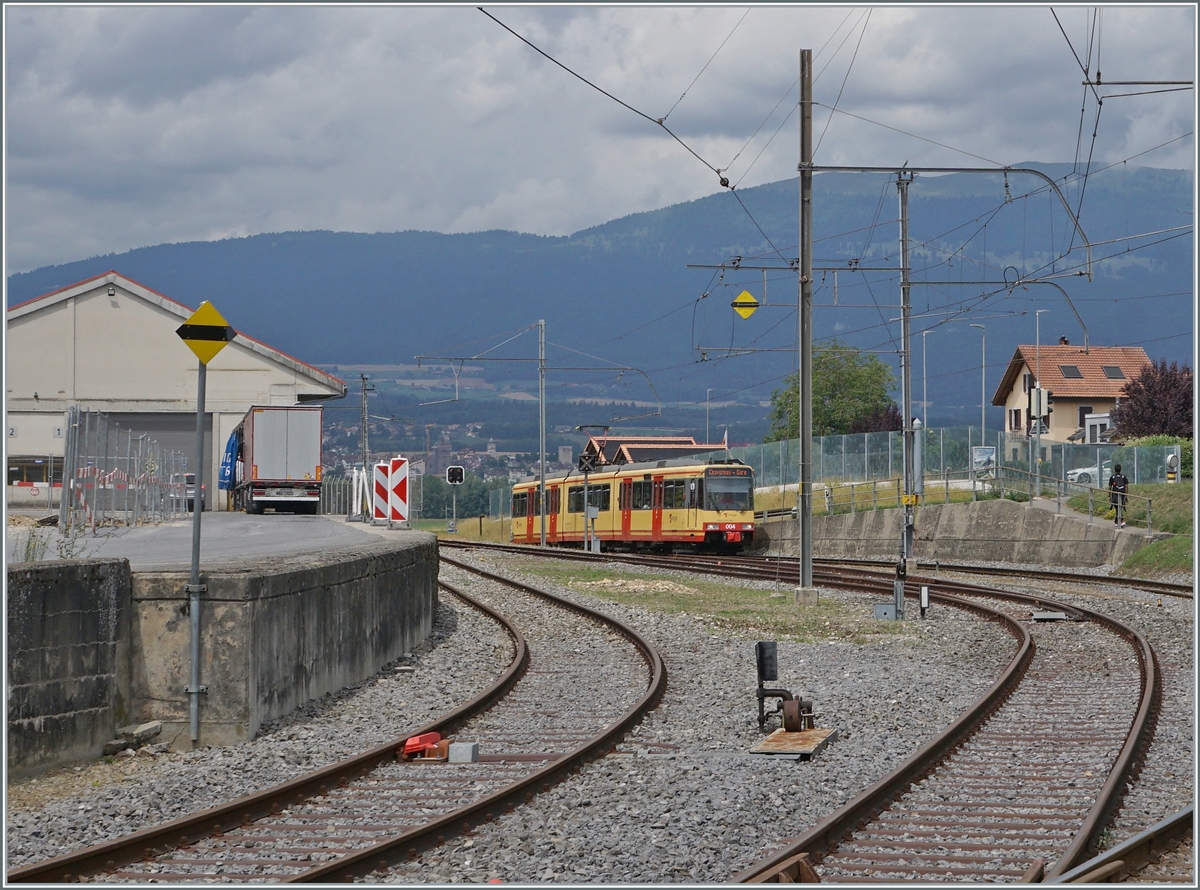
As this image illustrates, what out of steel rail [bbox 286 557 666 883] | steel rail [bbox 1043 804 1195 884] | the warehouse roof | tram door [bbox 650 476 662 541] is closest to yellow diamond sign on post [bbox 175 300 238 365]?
steel rail [bbox 286 557 666 883]

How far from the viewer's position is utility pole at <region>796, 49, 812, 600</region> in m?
24.0

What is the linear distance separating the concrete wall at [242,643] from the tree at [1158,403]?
64988mm

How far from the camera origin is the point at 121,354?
168ft

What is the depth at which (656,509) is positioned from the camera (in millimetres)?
44594

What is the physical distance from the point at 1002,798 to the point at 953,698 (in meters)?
4.39

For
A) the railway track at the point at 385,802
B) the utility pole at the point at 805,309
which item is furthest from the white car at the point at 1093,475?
the railway track at the point at 385,802

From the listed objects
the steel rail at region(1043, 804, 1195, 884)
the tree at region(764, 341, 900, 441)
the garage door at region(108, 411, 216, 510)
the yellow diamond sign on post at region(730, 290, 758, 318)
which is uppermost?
the tree at region(764, 341, 900, 441)

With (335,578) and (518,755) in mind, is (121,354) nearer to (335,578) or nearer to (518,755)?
(335,578)

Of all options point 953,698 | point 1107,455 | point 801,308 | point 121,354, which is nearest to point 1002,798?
point 953,698

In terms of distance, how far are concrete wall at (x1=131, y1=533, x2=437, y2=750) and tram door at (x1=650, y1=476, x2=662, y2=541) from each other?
31161 millimetres

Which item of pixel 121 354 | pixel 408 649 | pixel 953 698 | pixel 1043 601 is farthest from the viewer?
pixel 121 354

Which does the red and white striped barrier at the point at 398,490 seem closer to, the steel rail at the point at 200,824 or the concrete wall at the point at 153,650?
the concrete wall at the point at 153,650

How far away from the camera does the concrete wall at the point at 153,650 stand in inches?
375

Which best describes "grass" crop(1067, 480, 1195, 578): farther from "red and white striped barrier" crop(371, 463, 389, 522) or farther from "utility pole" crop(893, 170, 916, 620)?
"red and white striped barrier" crop(371, 463, 389, 522)
